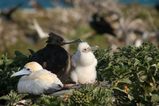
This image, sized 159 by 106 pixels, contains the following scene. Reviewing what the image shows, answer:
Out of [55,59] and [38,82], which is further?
[55,59]

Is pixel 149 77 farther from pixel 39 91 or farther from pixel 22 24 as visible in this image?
pixel 22 24

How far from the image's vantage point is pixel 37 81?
17.1ft

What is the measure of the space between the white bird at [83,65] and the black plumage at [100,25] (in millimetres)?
15477

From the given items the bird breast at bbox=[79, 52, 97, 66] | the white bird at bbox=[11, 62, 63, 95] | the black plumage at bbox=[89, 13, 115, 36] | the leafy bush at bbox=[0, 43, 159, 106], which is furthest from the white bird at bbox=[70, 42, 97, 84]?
the black plumage at bbox=[89, 13, 115, 36]

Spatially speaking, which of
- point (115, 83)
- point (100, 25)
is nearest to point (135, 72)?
point (115, 83)

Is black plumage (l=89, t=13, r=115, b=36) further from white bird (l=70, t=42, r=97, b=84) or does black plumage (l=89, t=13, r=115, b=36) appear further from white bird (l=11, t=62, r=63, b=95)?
white bird (l=11, t=62, r=63, b=95)

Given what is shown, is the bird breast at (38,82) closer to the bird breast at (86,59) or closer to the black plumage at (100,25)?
the bird breast at (86,59)

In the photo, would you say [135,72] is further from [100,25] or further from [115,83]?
[100,25]

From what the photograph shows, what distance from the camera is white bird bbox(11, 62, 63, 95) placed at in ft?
17.0

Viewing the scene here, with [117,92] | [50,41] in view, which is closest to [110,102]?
[117,92]

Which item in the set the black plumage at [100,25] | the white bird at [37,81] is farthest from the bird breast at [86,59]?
the black plumage at [100,25]

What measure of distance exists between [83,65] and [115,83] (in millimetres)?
325

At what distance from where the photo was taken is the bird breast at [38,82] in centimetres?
518

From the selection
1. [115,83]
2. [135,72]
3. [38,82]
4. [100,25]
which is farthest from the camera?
[100,25]
